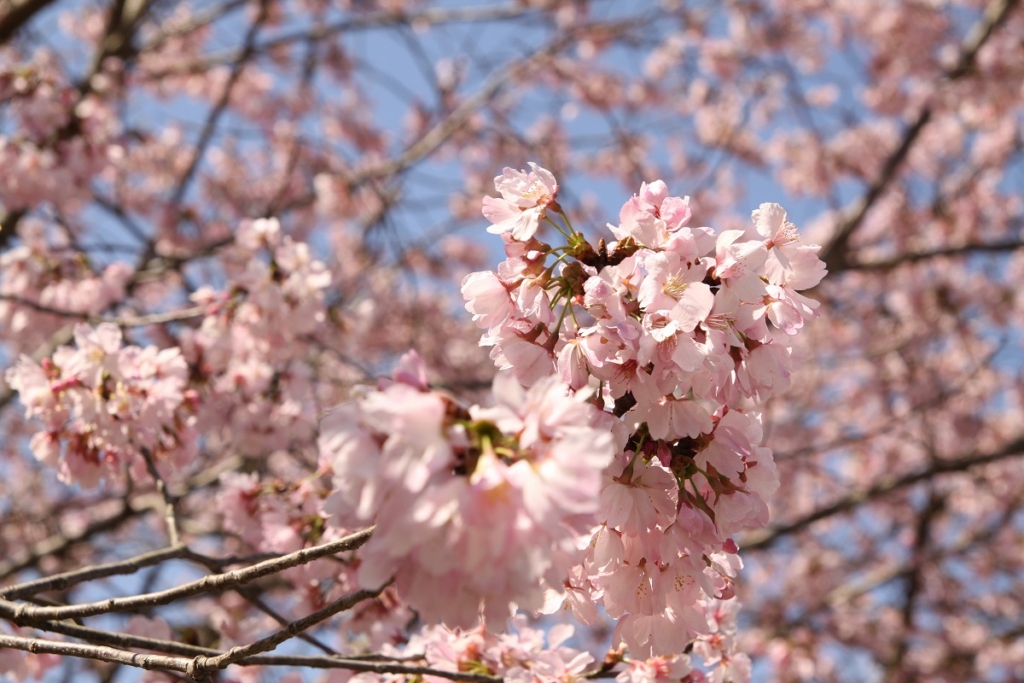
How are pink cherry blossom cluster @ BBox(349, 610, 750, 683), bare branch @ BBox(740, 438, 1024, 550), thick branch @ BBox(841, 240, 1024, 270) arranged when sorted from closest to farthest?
pink cherry blossom cluster @ BBox(349, 610, 750, 683)
bare branch @ BBox(740, 438, 1024, 550)
thick branch @ BBox(841, 240, 1024, 270)

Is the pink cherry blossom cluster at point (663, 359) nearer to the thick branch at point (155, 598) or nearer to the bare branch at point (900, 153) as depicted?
the thick branch at point (155, 598)

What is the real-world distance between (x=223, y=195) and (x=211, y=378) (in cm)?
587

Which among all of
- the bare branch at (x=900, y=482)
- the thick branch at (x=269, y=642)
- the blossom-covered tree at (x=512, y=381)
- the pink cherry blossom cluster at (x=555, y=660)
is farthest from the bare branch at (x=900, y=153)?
the thick branch at (x=269, y=642)

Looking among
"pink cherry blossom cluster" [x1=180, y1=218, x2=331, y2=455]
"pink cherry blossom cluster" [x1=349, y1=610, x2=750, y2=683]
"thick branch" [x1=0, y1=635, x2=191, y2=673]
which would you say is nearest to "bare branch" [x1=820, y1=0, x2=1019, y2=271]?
"pink cherry blossom cluster" [x1=180, y1=218, x2=331, y2=455]

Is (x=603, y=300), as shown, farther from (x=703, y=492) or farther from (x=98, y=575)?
(x=98, y=575)

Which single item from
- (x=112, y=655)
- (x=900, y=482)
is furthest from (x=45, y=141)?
(x=900, y=482)

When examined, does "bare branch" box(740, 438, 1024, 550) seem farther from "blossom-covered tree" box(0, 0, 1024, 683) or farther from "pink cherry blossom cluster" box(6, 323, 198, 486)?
"pink cherry blossom cluster" box(6, 323, 198, 486)

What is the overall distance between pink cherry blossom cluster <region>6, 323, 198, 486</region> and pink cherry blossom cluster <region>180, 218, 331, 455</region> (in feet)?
2.15

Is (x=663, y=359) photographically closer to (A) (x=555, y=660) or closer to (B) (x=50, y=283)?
(A) (x=555, y=660)

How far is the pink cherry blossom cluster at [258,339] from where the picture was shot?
3072 millimetres

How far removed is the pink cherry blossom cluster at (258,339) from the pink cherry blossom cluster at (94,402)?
0.66 meters

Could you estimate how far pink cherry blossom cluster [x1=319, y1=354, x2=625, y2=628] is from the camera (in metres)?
1.04

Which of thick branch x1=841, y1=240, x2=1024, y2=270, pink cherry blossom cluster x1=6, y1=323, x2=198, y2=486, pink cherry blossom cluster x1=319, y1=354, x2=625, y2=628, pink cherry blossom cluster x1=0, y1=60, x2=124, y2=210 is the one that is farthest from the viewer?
thick branch x1=841, y1=240, x2=1024, y2=270

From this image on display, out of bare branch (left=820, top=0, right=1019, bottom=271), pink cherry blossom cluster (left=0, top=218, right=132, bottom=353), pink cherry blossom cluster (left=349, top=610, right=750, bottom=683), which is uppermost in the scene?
bare branch (left=820, top=0, right=1019, bottom=271)
